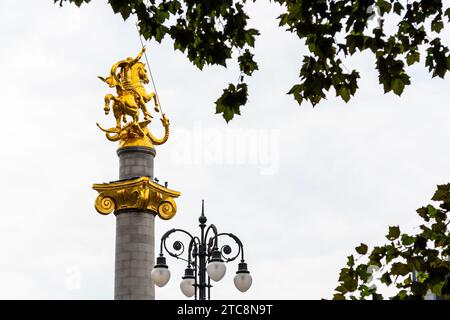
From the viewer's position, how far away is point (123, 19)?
34.5 ft

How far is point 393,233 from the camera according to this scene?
775 centimetres

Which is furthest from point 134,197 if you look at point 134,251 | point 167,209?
point 134,251

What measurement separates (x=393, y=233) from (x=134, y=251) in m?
25.3

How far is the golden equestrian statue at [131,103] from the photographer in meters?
34.5

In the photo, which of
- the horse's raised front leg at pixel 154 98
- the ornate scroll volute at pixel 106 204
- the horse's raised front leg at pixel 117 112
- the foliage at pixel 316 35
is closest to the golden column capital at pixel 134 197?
the ornate scroll volute at pixel 106 204

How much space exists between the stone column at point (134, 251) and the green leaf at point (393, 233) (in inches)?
978

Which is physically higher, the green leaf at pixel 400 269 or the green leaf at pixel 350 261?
the green leaf at pixel 350 261

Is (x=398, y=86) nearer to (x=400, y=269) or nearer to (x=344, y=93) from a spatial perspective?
(x=344, y=93)

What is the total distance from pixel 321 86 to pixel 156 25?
219 centimetres

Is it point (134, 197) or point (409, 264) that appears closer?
point (409, 264)

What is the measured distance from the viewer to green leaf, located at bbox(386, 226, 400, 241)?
7.73 metres

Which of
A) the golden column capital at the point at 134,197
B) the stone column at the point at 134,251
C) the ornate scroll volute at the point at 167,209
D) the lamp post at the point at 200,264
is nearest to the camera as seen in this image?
the lamp post at the point at 200,264

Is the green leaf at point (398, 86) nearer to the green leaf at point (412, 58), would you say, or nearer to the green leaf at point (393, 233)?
the green leaf at point (412, 58)
